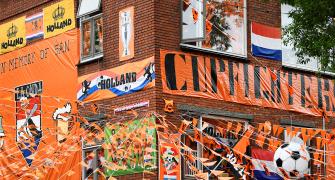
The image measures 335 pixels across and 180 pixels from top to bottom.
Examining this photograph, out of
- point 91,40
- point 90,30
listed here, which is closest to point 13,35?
point 90,30

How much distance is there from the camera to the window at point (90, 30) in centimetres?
2528

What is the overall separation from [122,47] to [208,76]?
229 centimetres

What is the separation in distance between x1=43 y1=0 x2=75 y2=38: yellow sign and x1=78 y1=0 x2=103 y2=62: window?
465 millimetres

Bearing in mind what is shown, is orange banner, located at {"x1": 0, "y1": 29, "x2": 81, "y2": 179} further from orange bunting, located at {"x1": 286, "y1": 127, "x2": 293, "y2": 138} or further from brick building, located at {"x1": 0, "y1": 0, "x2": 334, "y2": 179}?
orange bunting, located at {"x1": 286, "y1": 127, "x2": 293, "y2": 138}

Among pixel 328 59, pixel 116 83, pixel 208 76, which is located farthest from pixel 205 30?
pixel 328 59

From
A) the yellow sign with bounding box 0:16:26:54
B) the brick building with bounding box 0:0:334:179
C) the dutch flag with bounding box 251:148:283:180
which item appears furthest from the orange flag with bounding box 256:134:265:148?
the yellow sign with bounding box 0:16:26:54

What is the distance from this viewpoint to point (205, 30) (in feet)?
79.2

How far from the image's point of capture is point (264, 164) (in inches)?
966

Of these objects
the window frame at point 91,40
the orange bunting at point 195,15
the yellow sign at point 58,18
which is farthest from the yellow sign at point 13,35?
the orange bunting at point 195,15

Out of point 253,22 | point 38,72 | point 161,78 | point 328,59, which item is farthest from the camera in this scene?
point 38,72

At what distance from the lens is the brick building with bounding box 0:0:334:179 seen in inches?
921

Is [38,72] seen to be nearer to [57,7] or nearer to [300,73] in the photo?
[57,7]

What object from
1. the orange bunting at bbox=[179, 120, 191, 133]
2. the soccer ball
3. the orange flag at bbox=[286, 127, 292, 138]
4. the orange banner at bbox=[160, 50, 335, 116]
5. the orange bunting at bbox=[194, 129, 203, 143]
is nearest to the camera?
the orange bunting at bbox=[179, 120, 191, 133]

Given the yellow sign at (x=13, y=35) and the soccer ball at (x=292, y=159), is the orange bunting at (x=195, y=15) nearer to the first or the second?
the soccer ball at (x=292, y=159)
